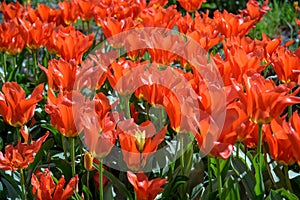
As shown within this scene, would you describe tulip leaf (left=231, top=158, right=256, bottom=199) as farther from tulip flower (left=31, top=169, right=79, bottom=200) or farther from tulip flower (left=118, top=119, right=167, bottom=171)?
tulip flower (left=31, top=169, right=79, bottom=200)

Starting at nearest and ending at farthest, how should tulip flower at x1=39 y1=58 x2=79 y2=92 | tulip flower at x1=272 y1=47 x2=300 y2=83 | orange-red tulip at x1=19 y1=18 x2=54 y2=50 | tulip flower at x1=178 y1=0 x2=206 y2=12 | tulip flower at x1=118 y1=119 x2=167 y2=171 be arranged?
1. tulip flower at x1=118 y1=119 x2=167 y2=171
2. tulip flower at x1=272 y1=47 x2=300 y2=83
3. tulip flower at x1=39 y1=58 x2=79 y2=92
4. orange-red tulip at x1=19 y1=18 x2=54 y2=50
5. tulip flower at x1=178 y1=0 x2=206 y2=12

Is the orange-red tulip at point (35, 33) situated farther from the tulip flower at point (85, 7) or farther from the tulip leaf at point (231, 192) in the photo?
the tulip leaf at point (231, 192)

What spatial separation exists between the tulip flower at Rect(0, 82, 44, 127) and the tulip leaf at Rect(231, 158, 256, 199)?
66 cm

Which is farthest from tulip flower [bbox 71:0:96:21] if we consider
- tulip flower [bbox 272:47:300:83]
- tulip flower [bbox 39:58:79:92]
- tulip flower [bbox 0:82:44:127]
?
tulip flower [bbox 272:47:300:83]

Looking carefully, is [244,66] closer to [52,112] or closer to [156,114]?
[156,114]

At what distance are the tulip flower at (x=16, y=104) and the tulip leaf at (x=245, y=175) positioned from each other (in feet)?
2.17

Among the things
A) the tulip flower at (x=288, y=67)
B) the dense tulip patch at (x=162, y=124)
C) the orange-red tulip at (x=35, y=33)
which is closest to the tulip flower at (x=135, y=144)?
the dense tulip patch at (x=162, y=124)

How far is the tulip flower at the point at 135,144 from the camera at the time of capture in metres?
1.69

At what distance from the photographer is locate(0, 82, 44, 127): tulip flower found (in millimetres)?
1940

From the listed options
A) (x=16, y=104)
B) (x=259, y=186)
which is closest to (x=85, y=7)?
(x=16, y=104)

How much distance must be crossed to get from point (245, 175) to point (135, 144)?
0.36 m

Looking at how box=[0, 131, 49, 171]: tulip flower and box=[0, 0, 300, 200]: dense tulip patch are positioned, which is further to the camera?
box=[0, 131, 49, 171]: tulip flower

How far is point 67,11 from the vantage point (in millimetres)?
3311

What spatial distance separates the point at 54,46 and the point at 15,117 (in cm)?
80
